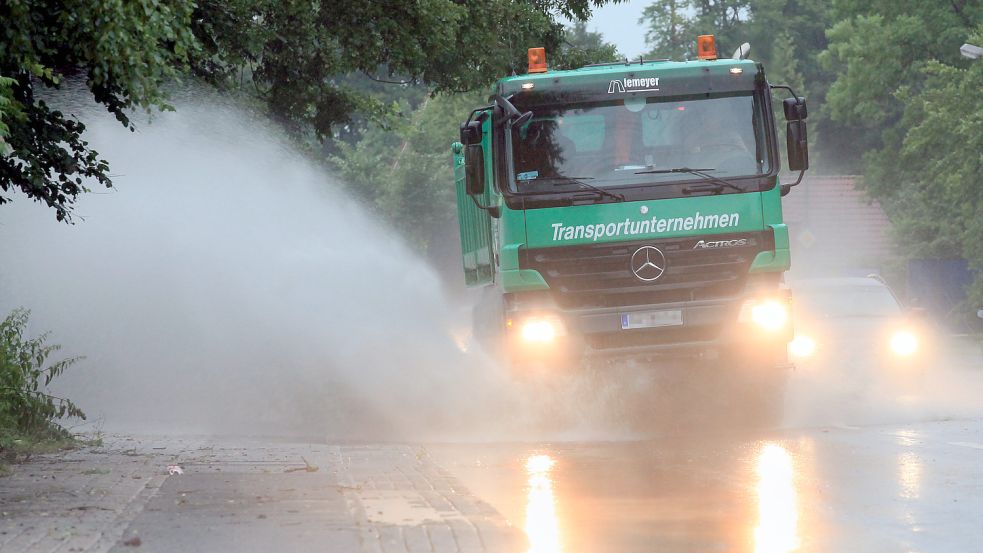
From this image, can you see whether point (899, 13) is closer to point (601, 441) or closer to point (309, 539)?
point (601, 441)

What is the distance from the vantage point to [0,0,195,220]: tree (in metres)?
8.56

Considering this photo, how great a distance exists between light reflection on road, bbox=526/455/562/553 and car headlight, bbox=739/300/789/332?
2613mm

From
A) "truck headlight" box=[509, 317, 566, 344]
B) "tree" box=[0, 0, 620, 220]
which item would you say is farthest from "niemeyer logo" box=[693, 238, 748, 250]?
"tree" box=[0, 0, 620, 220]

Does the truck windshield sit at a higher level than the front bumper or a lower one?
higher

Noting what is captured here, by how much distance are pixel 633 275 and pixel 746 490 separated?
3999 millimetres

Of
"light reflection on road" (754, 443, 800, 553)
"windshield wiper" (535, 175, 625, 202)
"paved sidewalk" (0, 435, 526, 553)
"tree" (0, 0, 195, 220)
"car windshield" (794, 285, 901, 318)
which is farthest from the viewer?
"car windshield" (794, 285, 901, 318)

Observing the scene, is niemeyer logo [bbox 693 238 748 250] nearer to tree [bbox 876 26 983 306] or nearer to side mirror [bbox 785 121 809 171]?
side mirror [bbox 785 121 809 171]

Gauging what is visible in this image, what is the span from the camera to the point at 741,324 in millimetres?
13352

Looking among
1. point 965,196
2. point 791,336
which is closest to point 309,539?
point 791,336

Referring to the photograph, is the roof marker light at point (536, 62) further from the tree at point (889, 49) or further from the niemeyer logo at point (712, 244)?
the tree at point (889, 49)

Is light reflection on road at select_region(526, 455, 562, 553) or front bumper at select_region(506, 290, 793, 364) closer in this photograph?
light reflection on road at select_region(526, 455, 562, 553)

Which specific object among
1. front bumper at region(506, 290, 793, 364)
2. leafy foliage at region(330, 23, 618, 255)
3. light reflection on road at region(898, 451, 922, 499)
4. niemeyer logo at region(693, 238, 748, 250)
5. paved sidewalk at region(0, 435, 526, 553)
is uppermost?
leafy foliage at region(330, 23, 618, 255)

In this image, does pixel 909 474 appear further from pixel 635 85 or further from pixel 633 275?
pixel 635 85

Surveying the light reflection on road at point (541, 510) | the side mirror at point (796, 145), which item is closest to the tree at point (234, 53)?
the light reflection on road at point (541, 510)
